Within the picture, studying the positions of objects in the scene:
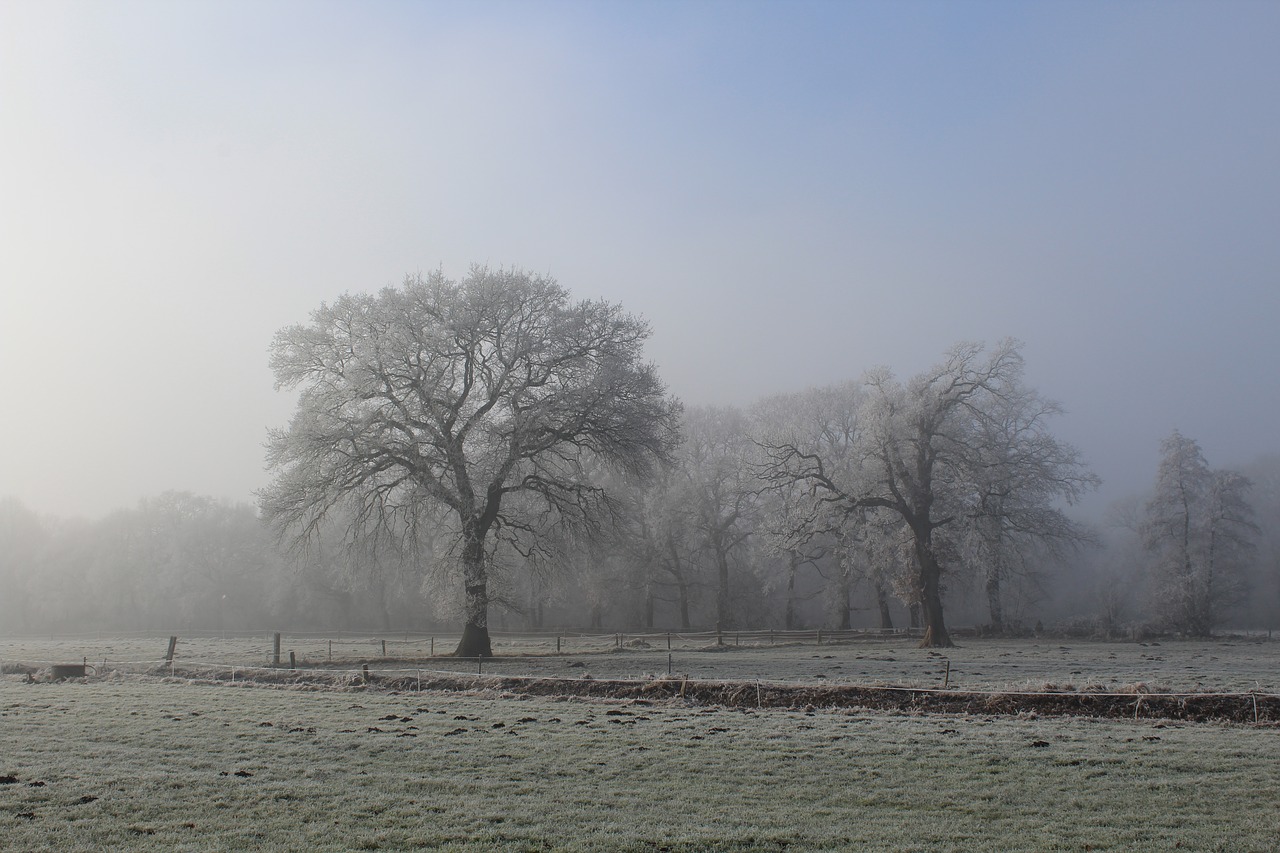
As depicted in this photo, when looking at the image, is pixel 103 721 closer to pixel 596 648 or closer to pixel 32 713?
pixel 32 713

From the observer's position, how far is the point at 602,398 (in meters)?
36.9

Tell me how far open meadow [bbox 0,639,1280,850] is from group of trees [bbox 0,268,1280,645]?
55.1 feet

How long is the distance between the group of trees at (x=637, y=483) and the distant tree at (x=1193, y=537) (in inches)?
5.7

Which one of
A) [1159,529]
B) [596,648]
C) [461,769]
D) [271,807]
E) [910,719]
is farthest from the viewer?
[1159,529]

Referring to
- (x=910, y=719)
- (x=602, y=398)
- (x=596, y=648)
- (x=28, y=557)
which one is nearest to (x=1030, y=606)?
(x=596, y=648)

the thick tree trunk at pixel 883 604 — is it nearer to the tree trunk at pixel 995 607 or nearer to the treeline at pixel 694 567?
the treeline at pixel 694 567

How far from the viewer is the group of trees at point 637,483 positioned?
119 feet

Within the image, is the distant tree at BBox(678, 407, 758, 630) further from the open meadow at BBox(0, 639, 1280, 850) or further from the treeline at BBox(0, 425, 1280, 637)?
the open meadow at BBox(0, 639, 1280, 850)

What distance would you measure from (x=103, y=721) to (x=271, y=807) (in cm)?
992

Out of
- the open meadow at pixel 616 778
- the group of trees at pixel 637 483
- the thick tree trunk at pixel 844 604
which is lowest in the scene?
the thick tree trunk at pixel 844 604

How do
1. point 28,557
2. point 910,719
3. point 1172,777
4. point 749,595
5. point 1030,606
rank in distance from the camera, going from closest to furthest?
point 1172,777
point 910,719
point 1030,606
point 749,595
point 28,557

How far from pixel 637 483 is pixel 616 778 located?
96.1ft

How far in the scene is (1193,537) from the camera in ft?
176

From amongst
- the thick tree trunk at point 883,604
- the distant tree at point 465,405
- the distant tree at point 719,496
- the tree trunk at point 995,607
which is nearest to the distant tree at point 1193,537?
the tree trunk at point 995,607
